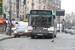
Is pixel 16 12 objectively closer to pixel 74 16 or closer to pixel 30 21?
pixel 30 21

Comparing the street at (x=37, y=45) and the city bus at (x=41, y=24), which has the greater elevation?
the city bus at (x=41, y=24)

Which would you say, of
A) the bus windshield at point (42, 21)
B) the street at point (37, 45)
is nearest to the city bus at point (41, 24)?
the bus windshield at point (42, 21)

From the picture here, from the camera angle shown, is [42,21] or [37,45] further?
[42,21]

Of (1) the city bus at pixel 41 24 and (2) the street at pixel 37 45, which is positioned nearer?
(2) the street at pixel 37 45

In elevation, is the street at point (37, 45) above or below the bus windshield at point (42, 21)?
below

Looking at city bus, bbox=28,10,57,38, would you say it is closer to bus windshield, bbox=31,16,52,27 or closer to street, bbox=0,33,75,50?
bus windshield, bbox=31,16,52,27

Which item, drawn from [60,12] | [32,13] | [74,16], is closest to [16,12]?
[60,12]

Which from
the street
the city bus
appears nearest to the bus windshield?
the city bus

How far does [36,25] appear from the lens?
2444cm

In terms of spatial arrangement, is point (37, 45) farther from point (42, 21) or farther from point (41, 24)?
point (42, 21)

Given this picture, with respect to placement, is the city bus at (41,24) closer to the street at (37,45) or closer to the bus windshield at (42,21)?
the bus windshield at (42,21)

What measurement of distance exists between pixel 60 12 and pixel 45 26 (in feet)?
151

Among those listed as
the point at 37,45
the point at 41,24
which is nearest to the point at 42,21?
the point at 41,24

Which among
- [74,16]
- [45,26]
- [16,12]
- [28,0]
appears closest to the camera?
[45,26]
